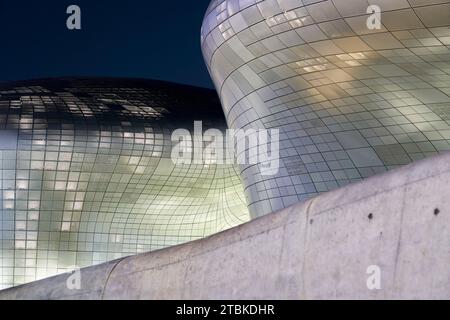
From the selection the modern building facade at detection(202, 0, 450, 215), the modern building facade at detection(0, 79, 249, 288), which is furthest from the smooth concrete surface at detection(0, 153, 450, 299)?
the modern building facade at detection(0, 79, 249, 288)

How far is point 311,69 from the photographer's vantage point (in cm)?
2516

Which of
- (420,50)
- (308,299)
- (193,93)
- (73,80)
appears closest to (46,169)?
(73,80)

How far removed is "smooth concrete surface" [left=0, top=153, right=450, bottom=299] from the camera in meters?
4.86

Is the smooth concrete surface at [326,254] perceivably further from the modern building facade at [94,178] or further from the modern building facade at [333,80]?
the modern building facade at [94,178]

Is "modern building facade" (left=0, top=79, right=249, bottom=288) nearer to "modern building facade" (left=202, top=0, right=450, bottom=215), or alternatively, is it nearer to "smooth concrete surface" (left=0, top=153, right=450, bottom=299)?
"modern building facade" (left=202, top=0, right=450, bottom=215)

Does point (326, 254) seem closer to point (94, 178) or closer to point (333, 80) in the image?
point (333, 80)

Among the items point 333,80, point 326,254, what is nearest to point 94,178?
point 333,80

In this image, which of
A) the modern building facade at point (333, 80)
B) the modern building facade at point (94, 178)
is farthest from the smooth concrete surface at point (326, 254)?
the modern building facade at point (94, 178)

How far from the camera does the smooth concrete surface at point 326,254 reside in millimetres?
4855

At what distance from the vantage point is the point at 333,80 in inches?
983

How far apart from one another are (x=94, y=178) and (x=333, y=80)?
16.5 metres

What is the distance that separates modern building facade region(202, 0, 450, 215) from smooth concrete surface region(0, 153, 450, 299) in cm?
1567

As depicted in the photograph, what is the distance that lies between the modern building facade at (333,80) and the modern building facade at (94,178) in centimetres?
931

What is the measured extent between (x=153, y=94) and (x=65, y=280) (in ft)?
109
